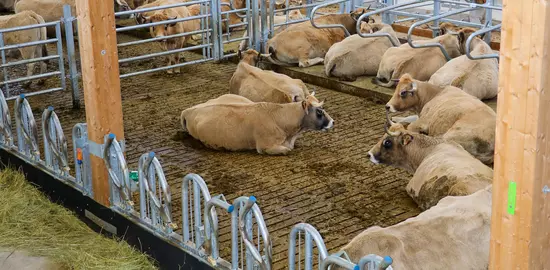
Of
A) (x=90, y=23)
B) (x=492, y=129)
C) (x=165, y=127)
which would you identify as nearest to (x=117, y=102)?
(x=90, y=23)

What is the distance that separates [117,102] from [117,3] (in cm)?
1024

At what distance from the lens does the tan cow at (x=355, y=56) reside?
12758 mm

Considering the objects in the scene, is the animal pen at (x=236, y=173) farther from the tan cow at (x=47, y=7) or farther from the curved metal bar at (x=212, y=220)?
the tan cow at (x=47, y=7)

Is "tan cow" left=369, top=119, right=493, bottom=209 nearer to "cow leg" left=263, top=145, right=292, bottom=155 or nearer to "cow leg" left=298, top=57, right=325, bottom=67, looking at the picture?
"cow leg" left=263, top=145, right=292, bottom=155

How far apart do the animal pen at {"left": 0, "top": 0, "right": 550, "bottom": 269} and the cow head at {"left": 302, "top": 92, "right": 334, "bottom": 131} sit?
0.21 meters

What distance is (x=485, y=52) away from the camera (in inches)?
449

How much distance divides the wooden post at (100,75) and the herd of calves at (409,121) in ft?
6.78

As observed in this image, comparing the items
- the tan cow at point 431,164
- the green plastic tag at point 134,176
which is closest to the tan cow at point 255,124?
the tan cow at point 431,164

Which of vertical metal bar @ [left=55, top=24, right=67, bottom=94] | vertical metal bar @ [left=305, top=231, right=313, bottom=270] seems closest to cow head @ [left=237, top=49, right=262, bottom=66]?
vertical metal bar @ [left=55, top=24, right=67, bottom=94]

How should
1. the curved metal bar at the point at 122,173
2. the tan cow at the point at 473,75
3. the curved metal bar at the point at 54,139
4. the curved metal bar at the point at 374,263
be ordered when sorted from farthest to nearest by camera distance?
the tan cow at the point at 473,75
the curved metal bar at the point at 54,139
the curved metal bar at the point at 122,173
the curved metal bar at the point at 374,263

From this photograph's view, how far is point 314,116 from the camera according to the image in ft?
33.4

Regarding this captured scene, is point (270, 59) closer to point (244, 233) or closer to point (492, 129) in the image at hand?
point (492, 129)

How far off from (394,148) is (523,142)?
4.37 metres

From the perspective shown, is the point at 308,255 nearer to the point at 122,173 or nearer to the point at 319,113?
the point at 122,173
